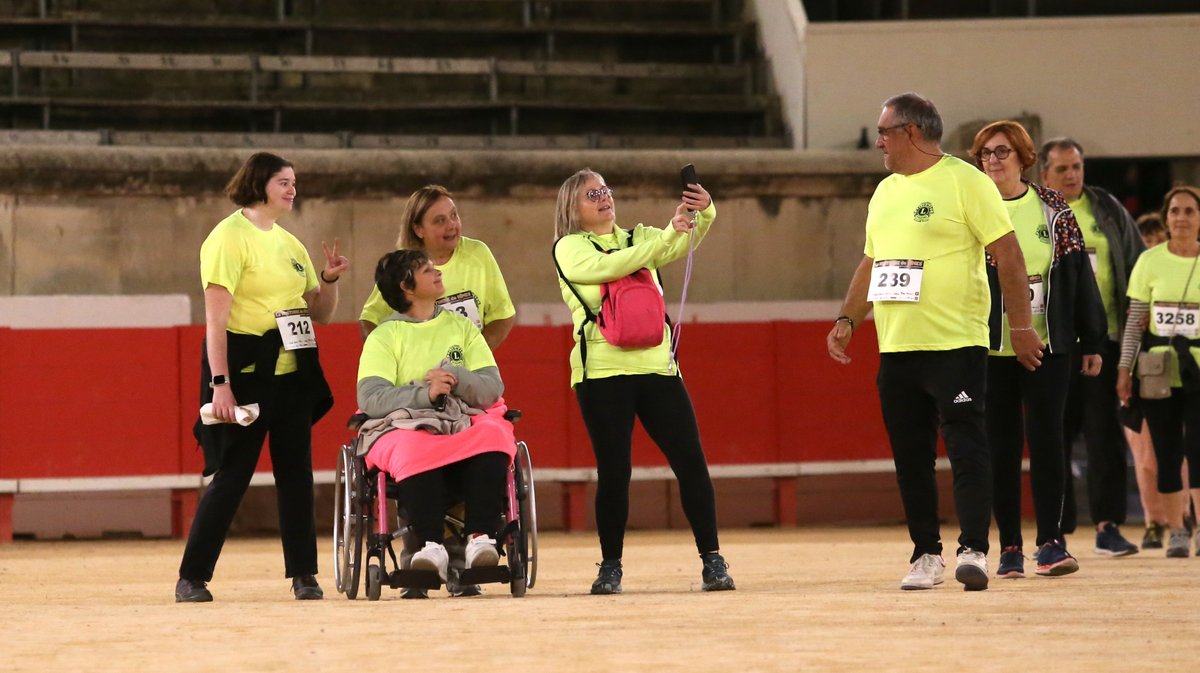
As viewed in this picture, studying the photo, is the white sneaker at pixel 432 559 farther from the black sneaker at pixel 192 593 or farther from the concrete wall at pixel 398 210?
the concrete wall at pixel 398 210

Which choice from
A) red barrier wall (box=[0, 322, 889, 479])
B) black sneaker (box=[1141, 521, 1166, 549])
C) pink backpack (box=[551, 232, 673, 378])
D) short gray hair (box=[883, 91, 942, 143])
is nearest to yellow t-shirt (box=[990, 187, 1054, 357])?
short gray hair (box=[883, 91, 942, 143])

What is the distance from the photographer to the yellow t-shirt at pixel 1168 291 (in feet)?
27.2

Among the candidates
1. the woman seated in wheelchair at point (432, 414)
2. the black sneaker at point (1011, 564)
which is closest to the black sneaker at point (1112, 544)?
the black sneaker at point (1011, 564)

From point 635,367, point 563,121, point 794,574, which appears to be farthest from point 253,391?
point 563,121

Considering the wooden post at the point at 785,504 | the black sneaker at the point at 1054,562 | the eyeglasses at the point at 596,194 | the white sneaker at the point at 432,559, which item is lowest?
the wooden post at the point at 785,504

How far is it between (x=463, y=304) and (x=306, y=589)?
109 centimetres

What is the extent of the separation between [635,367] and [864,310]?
800mm

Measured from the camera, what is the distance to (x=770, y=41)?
14500 mm

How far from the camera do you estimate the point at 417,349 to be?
6.19 m

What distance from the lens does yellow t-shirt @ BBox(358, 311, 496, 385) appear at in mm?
6176

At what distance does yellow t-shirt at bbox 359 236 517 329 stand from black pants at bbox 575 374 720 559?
1.70ft

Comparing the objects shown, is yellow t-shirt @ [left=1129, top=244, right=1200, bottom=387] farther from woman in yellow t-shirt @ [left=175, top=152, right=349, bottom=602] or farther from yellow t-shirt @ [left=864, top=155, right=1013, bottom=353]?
woman in yellow t-shirt @ [left=175, top=152, right=349, bottom=602]

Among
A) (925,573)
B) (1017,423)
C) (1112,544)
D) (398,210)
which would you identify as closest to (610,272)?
(925,573)

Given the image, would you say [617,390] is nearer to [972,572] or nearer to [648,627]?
[972,572]
